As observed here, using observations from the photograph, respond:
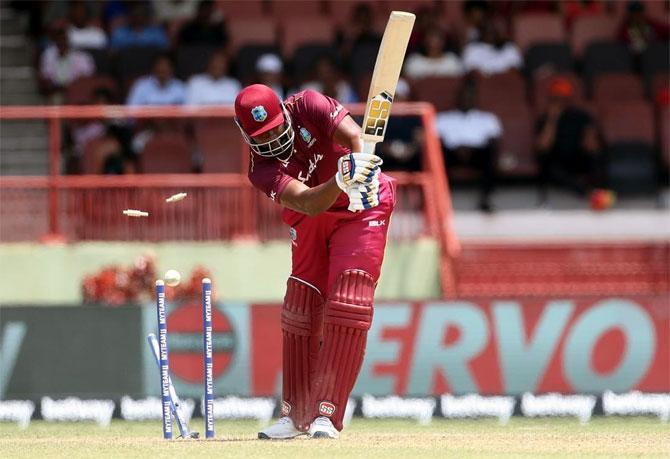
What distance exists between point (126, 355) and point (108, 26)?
6246 mm

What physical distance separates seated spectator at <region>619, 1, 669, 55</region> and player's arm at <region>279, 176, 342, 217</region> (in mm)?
9810

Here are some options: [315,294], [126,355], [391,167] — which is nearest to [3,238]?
[126,355]

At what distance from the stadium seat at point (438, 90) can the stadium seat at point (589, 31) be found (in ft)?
6.36

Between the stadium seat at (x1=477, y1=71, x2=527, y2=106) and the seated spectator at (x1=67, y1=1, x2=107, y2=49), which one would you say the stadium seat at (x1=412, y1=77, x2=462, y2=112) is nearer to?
the stadium seat at (x1=477, y1=71, x2=527, y2=106)

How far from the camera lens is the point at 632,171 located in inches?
565

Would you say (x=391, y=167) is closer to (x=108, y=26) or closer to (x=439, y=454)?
(x=108, y=26)

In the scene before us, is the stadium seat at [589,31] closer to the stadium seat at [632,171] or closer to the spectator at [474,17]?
the spectator at [474,17]

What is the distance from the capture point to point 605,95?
15.3 meters

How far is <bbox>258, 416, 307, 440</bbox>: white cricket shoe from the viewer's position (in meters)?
7.30

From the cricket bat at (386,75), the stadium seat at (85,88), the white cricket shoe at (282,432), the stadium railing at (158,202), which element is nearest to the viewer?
the cricket bat at (386,75)

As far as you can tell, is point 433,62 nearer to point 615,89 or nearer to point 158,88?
point 615,89

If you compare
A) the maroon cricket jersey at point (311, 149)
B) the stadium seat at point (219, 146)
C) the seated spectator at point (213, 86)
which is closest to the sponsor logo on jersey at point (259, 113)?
the maroon cricket jersey at point (311, 149)

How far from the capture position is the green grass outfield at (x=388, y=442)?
21.7 feet

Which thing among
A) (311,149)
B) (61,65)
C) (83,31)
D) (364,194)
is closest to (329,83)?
(61,65)
